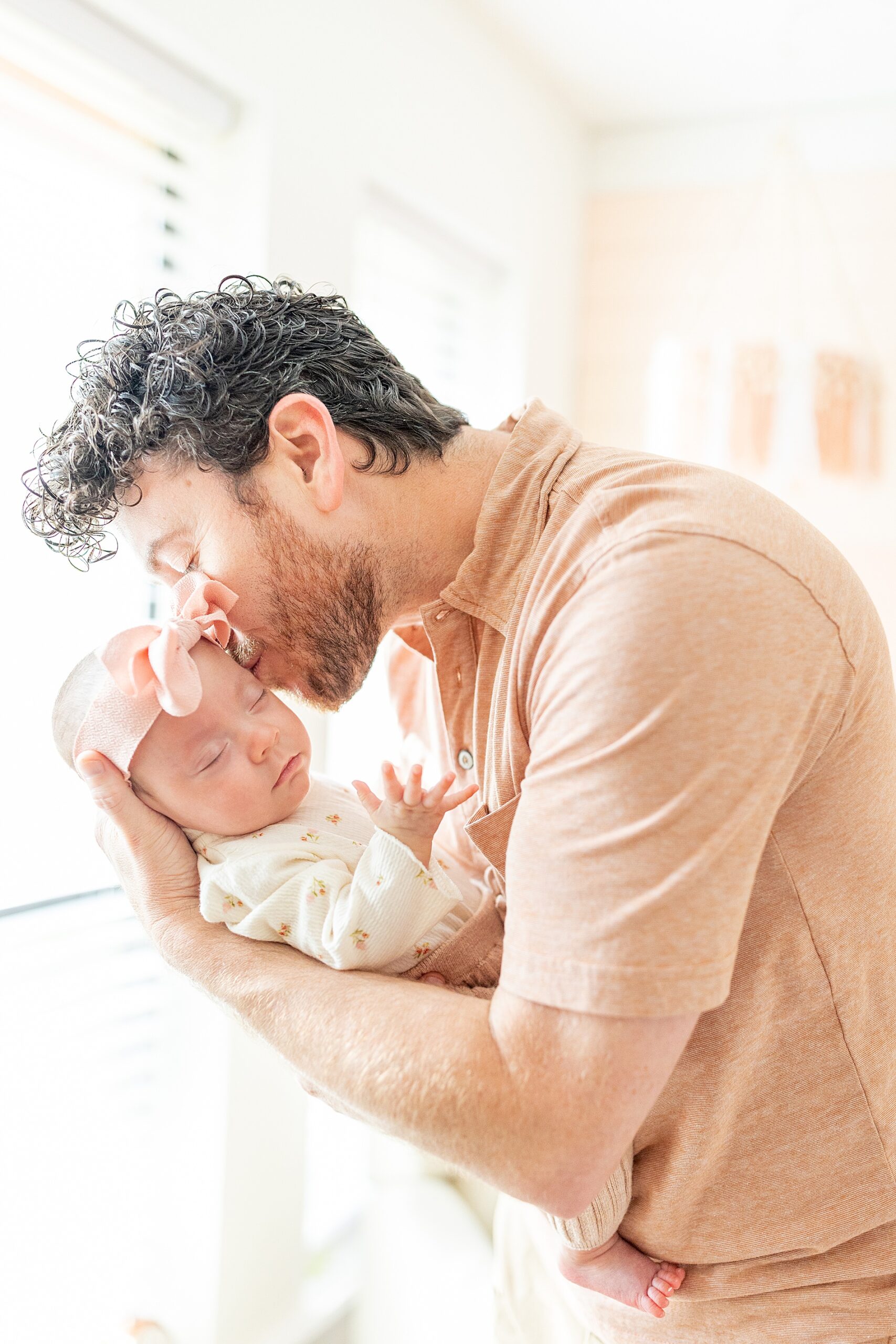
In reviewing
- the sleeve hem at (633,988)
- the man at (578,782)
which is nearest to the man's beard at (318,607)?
the man at (578,782)

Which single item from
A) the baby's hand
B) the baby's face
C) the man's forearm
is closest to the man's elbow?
the man's forearm

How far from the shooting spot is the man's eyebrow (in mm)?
1251

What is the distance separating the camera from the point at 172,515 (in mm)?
1243

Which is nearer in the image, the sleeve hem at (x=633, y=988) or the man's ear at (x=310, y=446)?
the sleeve hem at (x=633, y=988)

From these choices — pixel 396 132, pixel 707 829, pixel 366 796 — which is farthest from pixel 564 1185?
pixel 396 132

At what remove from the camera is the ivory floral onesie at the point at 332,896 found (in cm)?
109

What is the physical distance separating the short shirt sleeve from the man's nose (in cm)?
49

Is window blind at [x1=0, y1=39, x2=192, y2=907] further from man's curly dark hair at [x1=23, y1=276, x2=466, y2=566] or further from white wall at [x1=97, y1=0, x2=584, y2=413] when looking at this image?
man's curly dark hair at [x1=23, y1=276, x2=466, y2=566]

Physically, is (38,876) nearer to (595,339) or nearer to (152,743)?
(152,743)

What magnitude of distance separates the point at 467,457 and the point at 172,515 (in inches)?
14.2

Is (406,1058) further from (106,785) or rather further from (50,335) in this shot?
(50,335)

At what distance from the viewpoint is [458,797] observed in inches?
47.9

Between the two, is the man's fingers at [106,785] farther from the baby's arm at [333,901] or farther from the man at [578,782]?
the baby's arm at [333,901]

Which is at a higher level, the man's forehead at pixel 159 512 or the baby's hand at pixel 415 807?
the man's forehead at pixel 159 512
